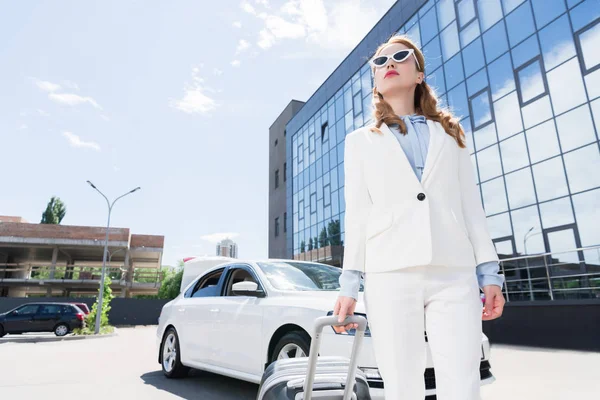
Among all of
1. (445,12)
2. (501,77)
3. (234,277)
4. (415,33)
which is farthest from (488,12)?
(234,277)

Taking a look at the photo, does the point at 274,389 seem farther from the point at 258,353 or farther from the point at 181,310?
the point at 181,310

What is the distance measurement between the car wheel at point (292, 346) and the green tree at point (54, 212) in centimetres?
6064

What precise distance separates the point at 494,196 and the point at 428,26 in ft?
30.9

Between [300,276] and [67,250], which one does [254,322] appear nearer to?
[300,276]

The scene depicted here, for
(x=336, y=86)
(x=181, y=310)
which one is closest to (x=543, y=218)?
(x=181, y=310)

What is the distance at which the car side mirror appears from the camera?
456cm

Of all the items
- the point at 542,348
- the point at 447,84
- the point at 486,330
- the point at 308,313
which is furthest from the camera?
the point at 447,84

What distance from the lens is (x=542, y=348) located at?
9.14 meters

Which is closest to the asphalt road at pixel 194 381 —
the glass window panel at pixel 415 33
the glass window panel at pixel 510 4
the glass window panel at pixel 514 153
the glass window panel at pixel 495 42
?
the glass window panel at pixel 514 153

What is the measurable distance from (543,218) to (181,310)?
12.8 metres

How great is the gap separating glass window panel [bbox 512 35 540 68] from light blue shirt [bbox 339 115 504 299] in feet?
51.7

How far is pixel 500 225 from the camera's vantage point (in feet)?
51.9

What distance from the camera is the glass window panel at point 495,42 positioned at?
1627cm

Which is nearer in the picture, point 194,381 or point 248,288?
point 248,288
